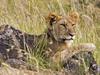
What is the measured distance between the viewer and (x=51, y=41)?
6.40 metres

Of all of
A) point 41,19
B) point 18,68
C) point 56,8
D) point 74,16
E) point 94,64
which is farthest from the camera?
point 56,8

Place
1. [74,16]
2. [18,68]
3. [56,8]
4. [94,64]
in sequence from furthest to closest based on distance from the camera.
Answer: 1. [56,8]
2. [74,16]
3. [94,64]
4. [18,68]

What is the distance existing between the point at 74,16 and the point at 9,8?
95.5 inches

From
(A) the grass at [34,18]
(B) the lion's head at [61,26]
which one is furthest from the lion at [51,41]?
(A) the grass at [34,18]

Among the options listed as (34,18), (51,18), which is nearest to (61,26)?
(51,18)

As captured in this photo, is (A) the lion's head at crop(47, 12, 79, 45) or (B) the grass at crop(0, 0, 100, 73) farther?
(B) the grass at crop(0, 0, 100, 73)

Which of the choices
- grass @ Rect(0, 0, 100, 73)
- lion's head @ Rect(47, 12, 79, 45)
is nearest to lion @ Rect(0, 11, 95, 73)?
lion's head @ Rect(47, 12, 79, 45)

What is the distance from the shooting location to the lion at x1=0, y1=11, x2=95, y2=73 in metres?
6.02

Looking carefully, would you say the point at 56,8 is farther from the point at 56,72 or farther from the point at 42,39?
the point at 56,72

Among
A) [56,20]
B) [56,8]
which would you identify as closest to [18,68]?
[56,20]

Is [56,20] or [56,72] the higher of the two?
[56,20]

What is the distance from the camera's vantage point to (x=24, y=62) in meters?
5.87

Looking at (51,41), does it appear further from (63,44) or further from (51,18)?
(51,18)

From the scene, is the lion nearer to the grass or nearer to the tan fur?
the tan fur
